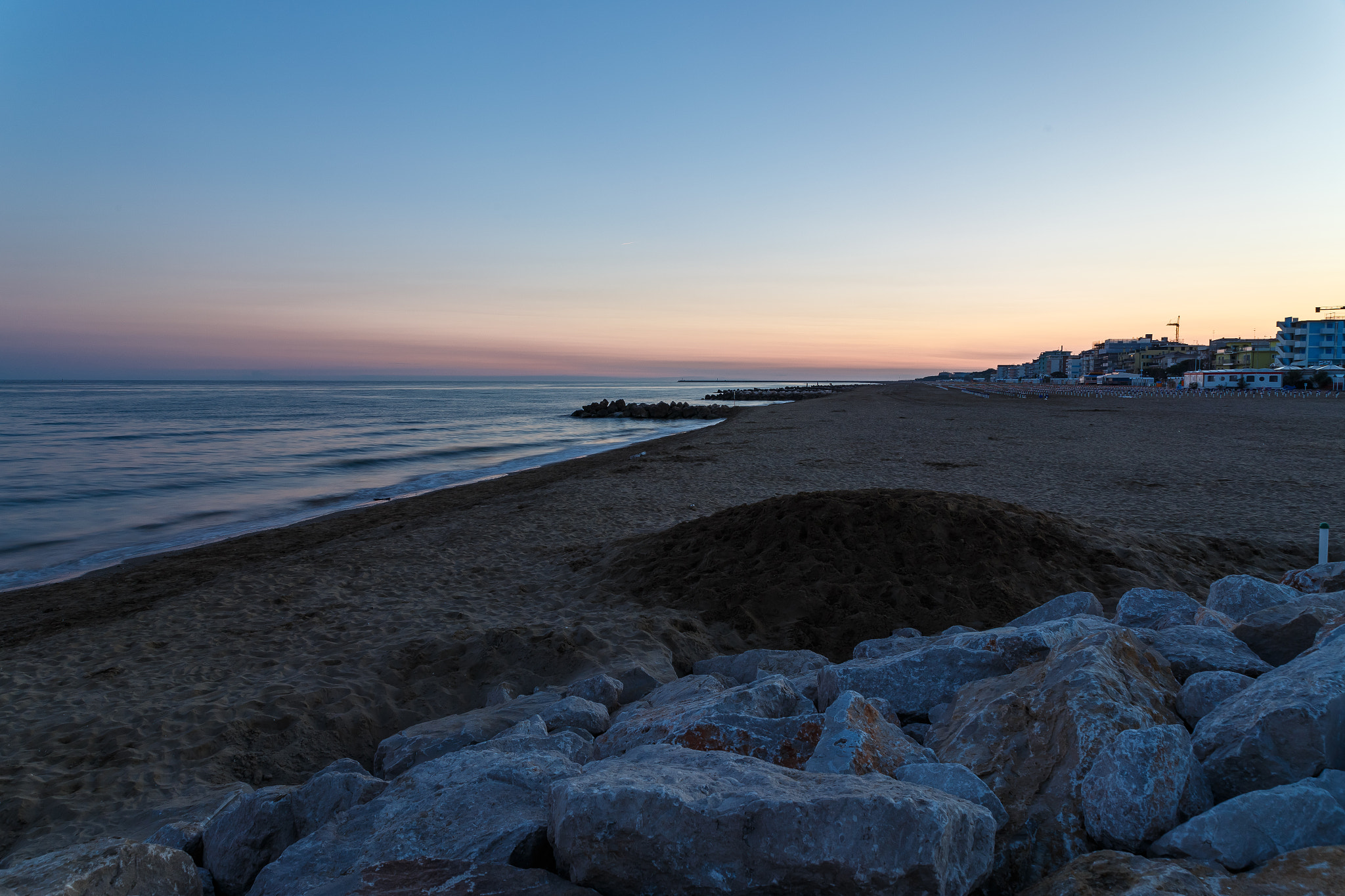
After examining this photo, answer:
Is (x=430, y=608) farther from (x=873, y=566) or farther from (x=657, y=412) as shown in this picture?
(x=657, y=412)

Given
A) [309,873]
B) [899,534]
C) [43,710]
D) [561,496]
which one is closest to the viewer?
[309,873]

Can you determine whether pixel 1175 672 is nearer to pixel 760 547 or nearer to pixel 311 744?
pixel 760 547

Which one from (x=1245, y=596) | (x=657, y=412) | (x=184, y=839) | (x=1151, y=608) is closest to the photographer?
(x=184, y=839)

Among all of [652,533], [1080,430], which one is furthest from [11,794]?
[1080,430]

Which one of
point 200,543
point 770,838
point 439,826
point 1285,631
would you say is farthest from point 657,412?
point 770,838

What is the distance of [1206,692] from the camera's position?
3443 millimetres

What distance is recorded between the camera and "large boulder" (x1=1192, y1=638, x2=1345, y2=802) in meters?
2.65

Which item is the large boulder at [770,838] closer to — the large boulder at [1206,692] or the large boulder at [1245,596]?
the large boulder at [1206,692]

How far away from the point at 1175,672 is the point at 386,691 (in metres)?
5.77

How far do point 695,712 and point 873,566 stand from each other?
4947 mm

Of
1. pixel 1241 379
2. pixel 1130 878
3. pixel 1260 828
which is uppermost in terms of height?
pixel 1241 379

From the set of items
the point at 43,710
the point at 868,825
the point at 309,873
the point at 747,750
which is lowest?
the point at 43,710

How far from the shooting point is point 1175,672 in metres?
3.95

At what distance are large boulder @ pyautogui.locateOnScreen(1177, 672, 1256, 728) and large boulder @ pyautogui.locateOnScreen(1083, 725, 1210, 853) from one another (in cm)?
83
